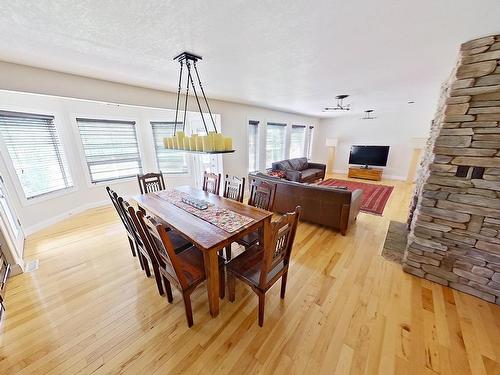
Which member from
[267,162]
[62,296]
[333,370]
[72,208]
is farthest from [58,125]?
[333,370]

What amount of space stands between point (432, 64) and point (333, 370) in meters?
3.35

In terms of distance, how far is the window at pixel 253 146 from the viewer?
17.1ft

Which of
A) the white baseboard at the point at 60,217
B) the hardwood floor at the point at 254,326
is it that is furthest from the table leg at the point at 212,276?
the white baseboard at the point at 60,217

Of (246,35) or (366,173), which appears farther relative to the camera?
(366,173)

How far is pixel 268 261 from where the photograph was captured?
4.58 feet

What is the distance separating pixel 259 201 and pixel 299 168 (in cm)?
428

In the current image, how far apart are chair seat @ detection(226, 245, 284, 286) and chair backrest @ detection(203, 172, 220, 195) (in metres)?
1.32

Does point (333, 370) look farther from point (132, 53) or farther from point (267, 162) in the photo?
point (267, 162)

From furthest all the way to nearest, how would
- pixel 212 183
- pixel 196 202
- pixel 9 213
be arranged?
1. pixel 212 183
2. pixel 9 213
3. pixel 196 202

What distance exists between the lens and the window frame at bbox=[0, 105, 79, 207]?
9.44 feet

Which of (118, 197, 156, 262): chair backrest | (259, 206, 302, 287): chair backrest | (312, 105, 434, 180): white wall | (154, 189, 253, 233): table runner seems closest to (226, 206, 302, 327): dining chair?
(259, 206, 302, 287): chair backrest

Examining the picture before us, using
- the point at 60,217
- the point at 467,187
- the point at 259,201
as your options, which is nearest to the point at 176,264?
the point at 259,201

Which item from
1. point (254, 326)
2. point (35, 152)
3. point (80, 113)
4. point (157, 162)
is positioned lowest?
point (254, 326)

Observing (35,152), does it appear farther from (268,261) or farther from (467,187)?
(467,187)
